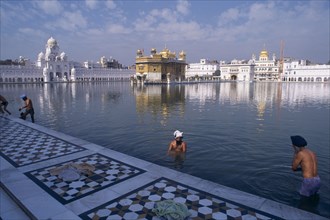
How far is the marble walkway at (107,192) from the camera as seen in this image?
4.21 meters

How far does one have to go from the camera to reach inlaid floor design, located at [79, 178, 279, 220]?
164 inches

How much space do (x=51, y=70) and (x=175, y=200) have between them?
92393mm

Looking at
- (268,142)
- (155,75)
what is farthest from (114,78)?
(268,142)

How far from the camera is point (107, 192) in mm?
4953

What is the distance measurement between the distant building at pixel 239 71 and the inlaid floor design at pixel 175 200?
108 meters

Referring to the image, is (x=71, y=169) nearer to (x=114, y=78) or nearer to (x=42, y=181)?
(x=42, y=181)

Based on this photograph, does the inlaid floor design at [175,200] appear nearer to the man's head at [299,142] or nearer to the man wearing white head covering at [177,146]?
the man's head at [299,142]

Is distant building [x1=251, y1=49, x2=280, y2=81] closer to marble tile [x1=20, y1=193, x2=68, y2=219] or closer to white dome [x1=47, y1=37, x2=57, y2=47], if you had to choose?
white dome [x1=47, y1=37, x2=57, y2=47]

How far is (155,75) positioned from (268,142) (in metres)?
65.6

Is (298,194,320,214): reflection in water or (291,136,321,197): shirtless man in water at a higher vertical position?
(291,136,321,197): shirtless man in water

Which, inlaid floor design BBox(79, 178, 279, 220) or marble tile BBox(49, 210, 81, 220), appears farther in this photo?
inlaid floor design BBox(79, 178, 279, 220)

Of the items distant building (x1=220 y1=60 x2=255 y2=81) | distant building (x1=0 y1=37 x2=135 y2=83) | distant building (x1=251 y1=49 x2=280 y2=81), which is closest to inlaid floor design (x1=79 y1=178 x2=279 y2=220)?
distant building (x1=0 y1=37 x2=135 y2=83)

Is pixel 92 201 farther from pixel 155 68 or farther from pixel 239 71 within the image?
pixel 239 71

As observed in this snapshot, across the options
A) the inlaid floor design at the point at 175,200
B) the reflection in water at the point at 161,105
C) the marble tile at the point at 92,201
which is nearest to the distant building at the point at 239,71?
the reflection in water at the point at 161,105
